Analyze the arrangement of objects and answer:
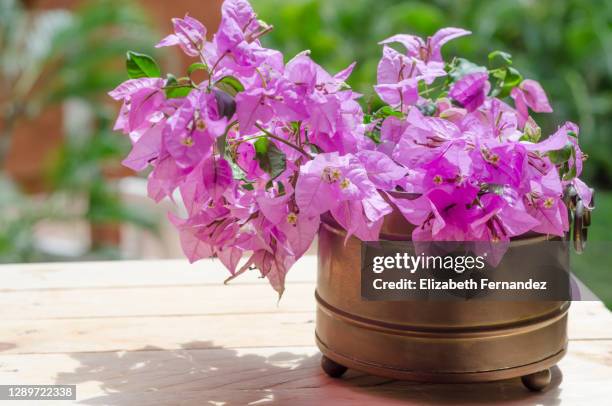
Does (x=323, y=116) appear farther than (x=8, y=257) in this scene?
No

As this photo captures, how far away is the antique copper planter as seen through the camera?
33.4 inches

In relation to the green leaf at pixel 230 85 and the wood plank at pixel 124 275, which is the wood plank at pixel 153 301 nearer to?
the wood plank at pixel 124 275

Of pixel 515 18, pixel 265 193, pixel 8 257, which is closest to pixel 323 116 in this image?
pixel 265 193

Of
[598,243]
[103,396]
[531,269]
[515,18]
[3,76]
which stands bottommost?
[598,243]

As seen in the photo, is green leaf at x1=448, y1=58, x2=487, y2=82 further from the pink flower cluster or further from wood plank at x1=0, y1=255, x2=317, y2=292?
wood plank at x1=0, y1=255, x2=317, y2=292

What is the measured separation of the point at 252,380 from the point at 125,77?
7.95ft

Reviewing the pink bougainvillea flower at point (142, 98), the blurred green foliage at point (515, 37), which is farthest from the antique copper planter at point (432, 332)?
the blurred green foliage at point (515, 37)

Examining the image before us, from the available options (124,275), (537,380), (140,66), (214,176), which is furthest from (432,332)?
(124,275)

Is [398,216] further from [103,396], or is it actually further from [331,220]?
[103,396]

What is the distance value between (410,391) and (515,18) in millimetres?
3423

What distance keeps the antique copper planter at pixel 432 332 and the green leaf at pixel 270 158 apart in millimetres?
119

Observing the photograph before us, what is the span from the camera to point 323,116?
31.3 inches

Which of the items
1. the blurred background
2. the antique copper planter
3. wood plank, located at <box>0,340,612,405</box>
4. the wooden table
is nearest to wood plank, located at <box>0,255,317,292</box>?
the wooden table

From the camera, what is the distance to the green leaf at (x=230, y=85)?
0.77m
